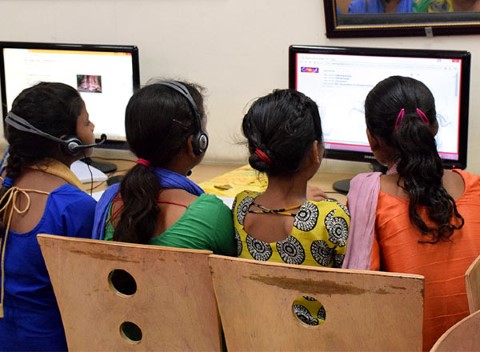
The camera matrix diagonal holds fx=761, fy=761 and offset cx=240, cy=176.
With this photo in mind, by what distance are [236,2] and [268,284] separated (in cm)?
148

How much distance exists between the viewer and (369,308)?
1259mm

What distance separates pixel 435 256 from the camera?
1573 millimetres

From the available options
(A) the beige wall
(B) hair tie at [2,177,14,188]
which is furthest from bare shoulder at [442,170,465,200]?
(B) hair tie at [2,177,14,188]

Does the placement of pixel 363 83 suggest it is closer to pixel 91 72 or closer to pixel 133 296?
pixel 91 72

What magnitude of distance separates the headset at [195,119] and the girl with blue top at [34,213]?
0.95 ft

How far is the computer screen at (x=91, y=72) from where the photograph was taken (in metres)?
2.63

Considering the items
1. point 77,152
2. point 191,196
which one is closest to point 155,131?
point 191,196

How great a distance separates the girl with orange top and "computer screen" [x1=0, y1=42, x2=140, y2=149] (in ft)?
4.05

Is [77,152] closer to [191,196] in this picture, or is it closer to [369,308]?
[191,196]

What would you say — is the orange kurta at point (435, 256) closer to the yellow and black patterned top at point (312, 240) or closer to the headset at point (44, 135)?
the yellow and black patterned top at point (312, 240)

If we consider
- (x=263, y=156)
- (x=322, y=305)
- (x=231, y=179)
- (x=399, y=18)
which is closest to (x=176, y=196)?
(x=263, y=156)

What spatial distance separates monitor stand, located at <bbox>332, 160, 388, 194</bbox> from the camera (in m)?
2.38

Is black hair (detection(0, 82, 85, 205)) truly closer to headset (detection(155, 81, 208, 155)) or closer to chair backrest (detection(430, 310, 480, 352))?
headset (detection(155, 81, 208, 155))

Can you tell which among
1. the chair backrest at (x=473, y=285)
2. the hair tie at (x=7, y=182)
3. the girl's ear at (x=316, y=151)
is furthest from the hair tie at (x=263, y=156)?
the hair tie at (x=7, y=182)
